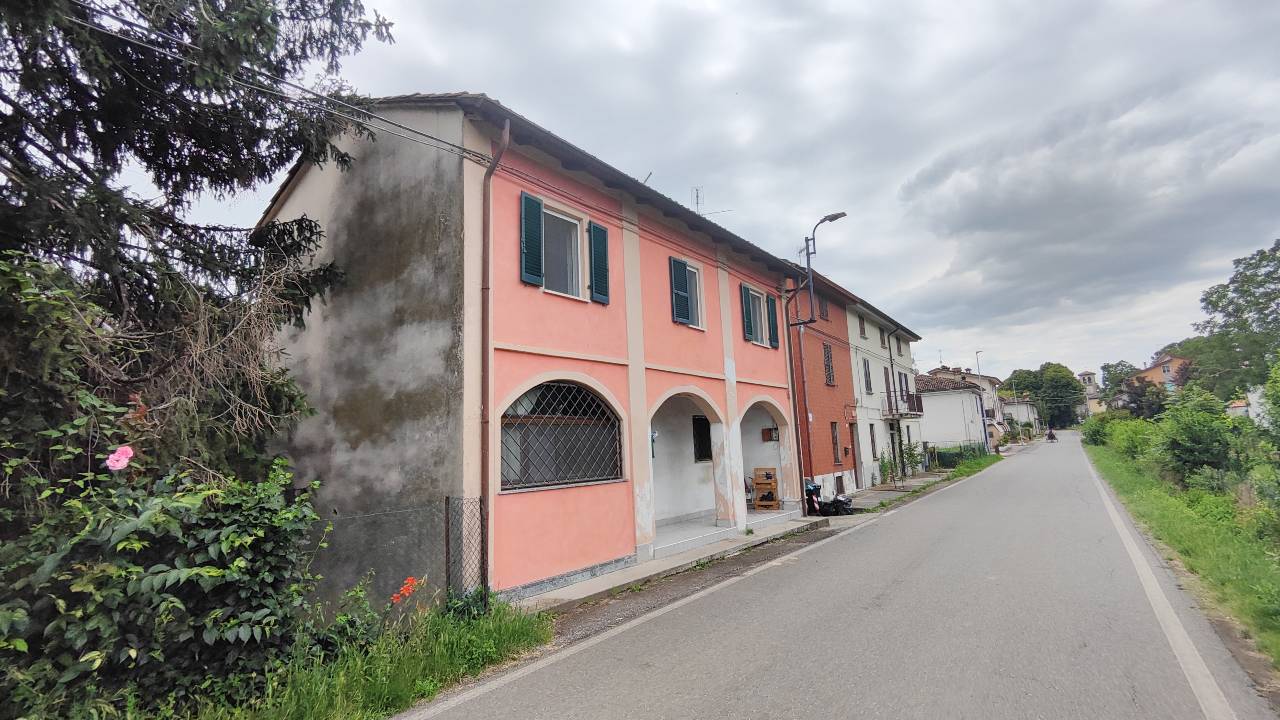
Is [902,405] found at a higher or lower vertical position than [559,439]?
higher

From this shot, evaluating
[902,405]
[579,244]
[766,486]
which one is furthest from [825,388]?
[579,244]

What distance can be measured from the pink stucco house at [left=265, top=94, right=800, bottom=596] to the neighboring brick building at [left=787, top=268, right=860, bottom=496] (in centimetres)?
817

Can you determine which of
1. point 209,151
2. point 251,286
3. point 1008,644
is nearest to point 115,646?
point 251,286

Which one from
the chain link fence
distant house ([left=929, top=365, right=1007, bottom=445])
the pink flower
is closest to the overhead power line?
the pink flower

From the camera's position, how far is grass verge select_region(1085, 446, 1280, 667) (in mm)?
5332

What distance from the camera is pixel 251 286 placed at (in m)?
6.58

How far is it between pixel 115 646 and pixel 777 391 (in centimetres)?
1277

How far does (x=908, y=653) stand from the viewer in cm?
489

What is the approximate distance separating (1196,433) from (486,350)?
18.1m

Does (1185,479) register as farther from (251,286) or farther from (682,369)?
(251,286)

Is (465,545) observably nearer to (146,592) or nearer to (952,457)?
(146,592)

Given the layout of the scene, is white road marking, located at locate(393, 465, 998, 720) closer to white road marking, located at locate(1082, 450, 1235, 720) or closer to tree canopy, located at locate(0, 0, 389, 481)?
tree canopy, located at locate(0, 0, 389, 481)

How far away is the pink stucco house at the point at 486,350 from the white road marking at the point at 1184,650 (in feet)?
19.8

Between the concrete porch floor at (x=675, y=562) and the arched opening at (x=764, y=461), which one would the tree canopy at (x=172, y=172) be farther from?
the arched opening at (x=764, y=461)
